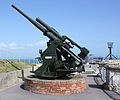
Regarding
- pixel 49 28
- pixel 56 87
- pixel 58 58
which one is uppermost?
pixel 49 28

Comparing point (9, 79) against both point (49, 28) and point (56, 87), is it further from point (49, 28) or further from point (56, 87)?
point (49, 28)

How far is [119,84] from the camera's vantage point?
963 cm

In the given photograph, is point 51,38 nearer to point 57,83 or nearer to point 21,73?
point 57,83

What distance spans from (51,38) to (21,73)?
5490 millimetres

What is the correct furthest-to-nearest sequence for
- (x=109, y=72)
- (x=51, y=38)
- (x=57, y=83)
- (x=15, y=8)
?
(x=15, y=8) → (x=51, y=38) → (x=109, y=72) → (x=57, y=83)

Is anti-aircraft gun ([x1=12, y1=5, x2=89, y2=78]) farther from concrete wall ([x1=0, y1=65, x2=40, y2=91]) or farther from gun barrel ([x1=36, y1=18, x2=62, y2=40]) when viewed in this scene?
concrete wall ([x1=0, y1=65, x2=40, y2=91])

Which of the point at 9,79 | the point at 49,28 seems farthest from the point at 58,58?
the point at 9,79

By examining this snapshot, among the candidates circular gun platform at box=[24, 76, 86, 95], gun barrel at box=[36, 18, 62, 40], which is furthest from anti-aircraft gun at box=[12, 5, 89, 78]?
circular gun platform at box=[24, 76, 86, 95]

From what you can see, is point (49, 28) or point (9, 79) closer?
point (49, 28)

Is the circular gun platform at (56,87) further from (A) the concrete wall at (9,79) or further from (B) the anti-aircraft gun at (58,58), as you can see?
(A) the concrete wall at (9,79)

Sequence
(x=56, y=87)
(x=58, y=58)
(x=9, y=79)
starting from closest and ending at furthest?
(x=56, y=87)
(x=58, y=58)
(x=9, y=79)

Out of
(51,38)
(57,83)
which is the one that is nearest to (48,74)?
(57,83)

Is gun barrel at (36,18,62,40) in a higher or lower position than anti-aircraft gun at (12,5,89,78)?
higher

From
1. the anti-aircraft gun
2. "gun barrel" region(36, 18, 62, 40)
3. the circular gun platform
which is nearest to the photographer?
the circular gun platform
